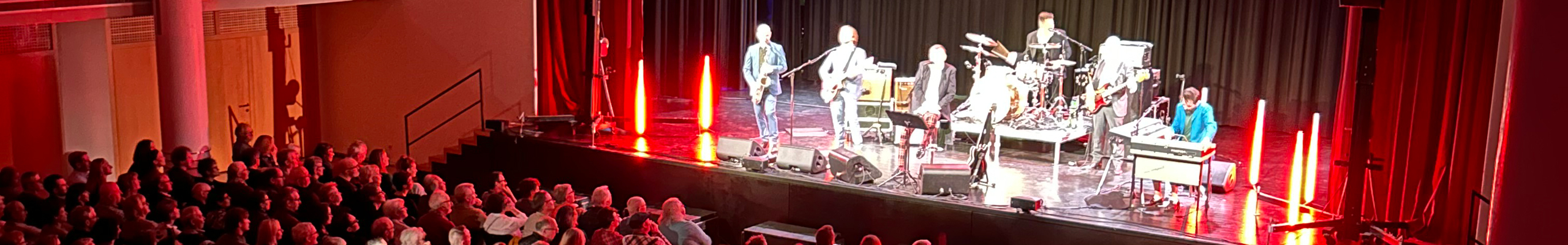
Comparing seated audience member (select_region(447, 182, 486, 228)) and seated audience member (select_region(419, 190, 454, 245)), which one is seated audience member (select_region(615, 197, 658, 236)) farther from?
seated audience member (select_region(419, 190, 454, 245))

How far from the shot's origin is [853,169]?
943 cm

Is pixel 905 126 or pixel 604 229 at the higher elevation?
pixel 905 126

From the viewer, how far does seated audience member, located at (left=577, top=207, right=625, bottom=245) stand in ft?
23.5

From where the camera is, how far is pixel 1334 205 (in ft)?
28.5

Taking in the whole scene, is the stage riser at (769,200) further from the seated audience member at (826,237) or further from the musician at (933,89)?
the seated audience member at (826,237)

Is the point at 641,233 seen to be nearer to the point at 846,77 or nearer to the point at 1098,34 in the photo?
the point at 846,77

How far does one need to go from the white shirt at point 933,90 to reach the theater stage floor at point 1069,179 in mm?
453

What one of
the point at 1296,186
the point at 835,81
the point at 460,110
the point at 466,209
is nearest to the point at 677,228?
the point at 466,209

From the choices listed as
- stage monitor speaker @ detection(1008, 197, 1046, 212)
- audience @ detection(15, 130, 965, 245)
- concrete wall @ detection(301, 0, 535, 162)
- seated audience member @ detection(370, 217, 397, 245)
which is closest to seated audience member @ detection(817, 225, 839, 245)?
audience @ detection(15, 130, 965, 245)

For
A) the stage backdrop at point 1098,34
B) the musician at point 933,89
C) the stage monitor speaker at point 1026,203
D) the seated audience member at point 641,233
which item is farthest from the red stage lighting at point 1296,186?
the seated audience member at point 641,233

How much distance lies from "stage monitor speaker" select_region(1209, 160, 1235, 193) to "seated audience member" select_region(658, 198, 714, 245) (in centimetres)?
363

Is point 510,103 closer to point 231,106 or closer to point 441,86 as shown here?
point 441,86

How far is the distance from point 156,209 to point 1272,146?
8666 millimetres

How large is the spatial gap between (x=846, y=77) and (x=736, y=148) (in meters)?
1.01
